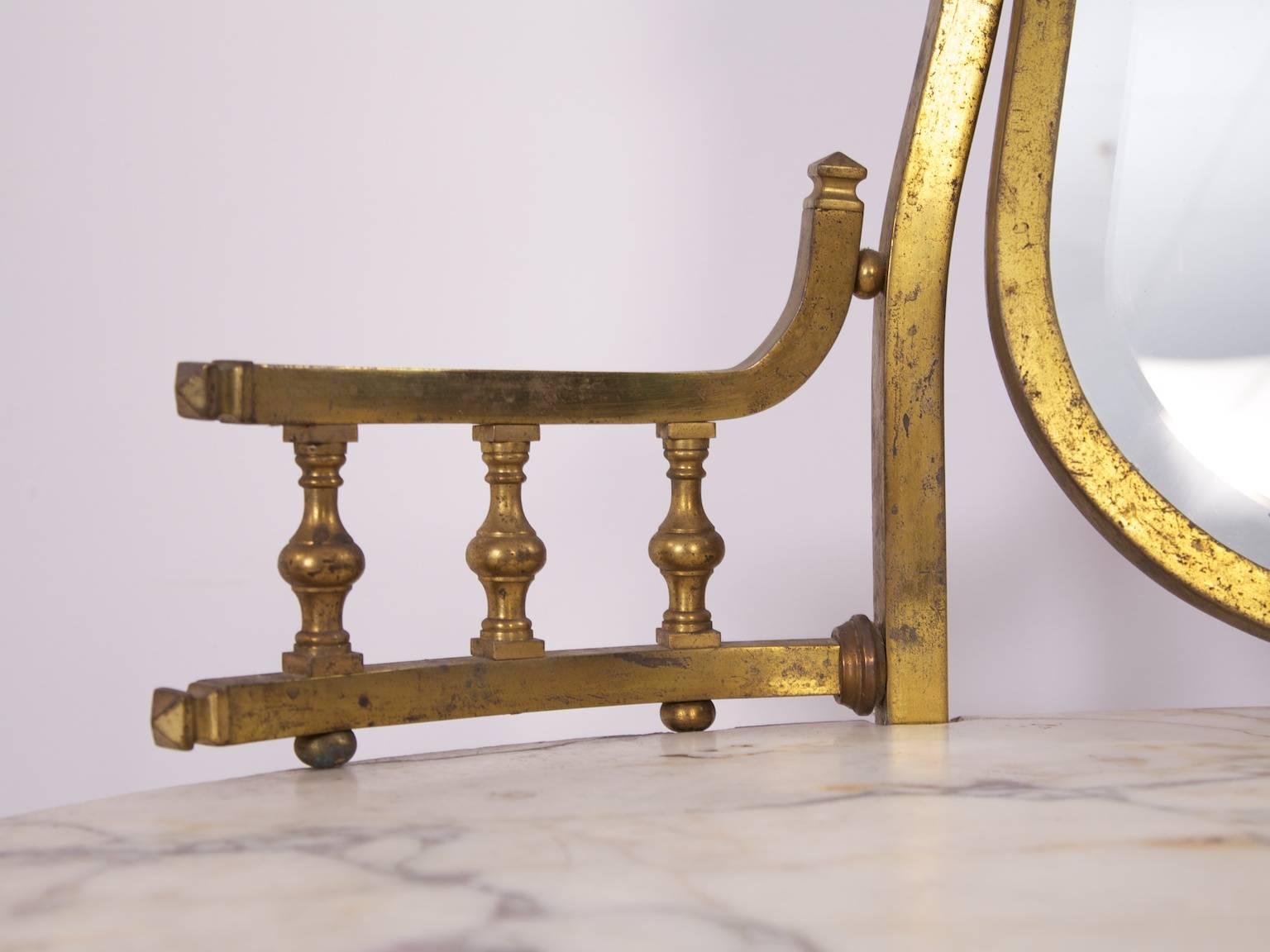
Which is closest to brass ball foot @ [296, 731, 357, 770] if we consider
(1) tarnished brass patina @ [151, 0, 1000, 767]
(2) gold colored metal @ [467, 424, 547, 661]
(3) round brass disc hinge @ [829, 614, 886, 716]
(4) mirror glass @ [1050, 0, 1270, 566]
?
(1) tarnished brass patina @ [151, 0, 1000, 767]

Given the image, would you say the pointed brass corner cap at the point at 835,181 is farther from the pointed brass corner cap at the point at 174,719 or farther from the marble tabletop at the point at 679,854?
the pointed brass corner cap at the point at 174,719

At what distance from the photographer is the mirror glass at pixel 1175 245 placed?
4.09ft

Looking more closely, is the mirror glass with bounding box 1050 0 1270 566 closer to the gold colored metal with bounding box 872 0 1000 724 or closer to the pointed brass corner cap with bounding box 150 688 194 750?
the gold colored metal with bounding box 872 0 1000 724

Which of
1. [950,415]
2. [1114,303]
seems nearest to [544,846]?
[1114,303]

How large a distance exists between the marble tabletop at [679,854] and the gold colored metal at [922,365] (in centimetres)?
13

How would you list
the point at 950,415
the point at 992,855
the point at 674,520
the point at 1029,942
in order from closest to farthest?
1. the point at 1029,942
2. the point at 992,855
3. the point at 674,520
4. the point at 950,415

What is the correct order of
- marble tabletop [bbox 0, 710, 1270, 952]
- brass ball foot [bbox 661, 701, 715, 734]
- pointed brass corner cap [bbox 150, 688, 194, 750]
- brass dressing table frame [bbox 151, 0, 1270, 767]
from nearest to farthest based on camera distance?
marble tabletop [bbox 0, 710, 1270, 952] → pointed brass corner cap [bbox 150, 688, 194, 750] → brass dressing table frame [bbox 151, 0, 1270, 767] → brass ball foot [bbox 661, 701, 715, 734]

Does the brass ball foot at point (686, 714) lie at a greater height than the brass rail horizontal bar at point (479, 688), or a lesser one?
lesser

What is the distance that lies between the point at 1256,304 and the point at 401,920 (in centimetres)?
94

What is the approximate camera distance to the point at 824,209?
1226 millimetres

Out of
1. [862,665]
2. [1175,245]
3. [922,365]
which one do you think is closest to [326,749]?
[862,665]

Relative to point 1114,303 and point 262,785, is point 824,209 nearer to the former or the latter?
point 1114,303

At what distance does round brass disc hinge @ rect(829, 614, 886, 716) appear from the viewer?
1214 millimetres

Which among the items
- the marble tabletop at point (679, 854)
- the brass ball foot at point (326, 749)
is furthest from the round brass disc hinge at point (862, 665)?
the brass ball foot at point (326, 749)
